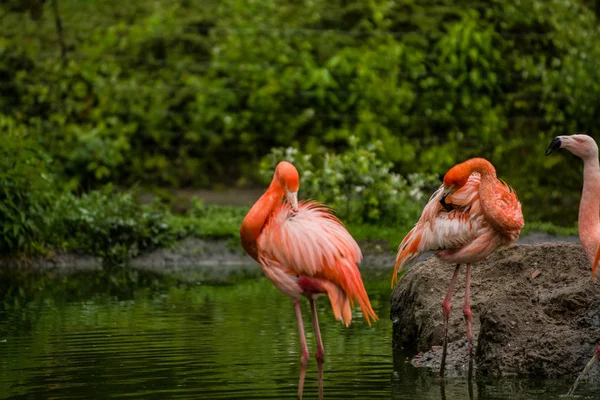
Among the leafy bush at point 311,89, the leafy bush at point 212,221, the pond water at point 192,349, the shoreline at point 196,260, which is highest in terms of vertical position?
the leafy bush at point 311,89

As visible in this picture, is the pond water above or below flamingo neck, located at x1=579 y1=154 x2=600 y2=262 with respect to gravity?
below

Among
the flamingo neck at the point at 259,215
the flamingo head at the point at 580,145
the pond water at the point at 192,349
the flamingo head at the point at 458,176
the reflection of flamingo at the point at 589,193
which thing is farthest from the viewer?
the flamingo head at the point at 458,176

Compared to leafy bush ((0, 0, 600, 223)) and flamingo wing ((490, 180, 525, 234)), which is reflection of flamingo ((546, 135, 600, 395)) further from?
leafy bush ((0, 0, 600, 223))

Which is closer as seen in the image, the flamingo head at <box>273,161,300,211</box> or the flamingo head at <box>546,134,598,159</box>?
the flamingo head at <box>273,161,300,211</box>

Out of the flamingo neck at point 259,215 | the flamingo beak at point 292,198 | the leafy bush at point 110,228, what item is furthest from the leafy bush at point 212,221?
the flamingo beak at point 292,198

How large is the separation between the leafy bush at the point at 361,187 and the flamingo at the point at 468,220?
5.44 meters

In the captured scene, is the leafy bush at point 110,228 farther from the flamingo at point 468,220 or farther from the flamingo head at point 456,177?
the flamingo head at point 456,177

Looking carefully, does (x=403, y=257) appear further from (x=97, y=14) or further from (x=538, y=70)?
(x=97, y=14)

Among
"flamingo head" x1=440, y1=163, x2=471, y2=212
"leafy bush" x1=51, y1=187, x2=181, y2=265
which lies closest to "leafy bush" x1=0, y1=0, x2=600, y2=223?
"leafy bush" x1=51, y1=187, x2=181, y2=265

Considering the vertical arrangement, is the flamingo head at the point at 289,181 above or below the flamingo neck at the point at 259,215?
above

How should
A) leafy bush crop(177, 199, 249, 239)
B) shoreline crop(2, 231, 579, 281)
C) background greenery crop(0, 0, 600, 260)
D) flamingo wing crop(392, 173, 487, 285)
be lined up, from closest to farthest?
flamingo wing crop(392, 173, 487, 285) < shoreline crop(2, 231, 579, 281) < leafy bush crop(177, 199, 249, 239) < background greenery crop(0, 0, 600, 260)

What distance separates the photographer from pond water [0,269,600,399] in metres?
6.77

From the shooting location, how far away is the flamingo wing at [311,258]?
21.3 ft

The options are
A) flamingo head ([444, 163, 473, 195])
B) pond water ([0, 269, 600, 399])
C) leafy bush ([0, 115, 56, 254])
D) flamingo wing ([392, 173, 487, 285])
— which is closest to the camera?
Answer: pond water ([0, 269, 600, 399])
